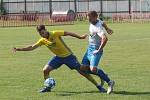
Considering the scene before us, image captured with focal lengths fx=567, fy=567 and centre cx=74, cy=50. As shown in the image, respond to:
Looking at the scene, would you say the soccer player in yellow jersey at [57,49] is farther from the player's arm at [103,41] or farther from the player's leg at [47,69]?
the player's arm at [103,41]

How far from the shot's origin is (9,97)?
41.6ft

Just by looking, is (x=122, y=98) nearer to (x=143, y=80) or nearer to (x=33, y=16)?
(x=143, y=80)

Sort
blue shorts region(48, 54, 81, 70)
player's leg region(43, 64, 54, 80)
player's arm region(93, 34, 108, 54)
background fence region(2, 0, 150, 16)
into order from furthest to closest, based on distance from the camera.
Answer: background fence region(2, 0, 150, 16) → player's leg region(43, 64, 54, 80) → blue shorts region(48, 54, 81, 70) → player's arm region(93, 34, 108, 54)

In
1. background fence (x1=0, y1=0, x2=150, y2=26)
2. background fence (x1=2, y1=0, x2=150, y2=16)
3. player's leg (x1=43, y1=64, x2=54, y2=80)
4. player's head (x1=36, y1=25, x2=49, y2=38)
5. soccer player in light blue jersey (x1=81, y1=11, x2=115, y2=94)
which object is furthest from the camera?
background fence (x1=2, y1=0, x2=150, y2=16)

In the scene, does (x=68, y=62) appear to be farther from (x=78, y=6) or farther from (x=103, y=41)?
(x=78, y=6)

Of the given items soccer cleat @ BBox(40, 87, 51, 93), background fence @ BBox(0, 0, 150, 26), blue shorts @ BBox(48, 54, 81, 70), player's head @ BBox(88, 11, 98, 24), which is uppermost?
background fence @ BBox(0, 0, 150, 26)

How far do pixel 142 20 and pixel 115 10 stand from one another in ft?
37.5

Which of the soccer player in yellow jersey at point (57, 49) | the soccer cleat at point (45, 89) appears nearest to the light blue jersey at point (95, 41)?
the soccer player in yellow jersey at point (57, 49)

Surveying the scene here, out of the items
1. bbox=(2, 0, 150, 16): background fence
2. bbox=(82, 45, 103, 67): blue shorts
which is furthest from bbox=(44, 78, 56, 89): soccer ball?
bbox=(2, 0, 150, 16): background fence

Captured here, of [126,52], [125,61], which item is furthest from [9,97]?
[126,52]

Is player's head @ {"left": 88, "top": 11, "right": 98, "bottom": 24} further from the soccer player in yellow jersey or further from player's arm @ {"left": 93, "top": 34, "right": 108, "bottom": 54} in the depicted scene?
the soccer player in yellow jersey

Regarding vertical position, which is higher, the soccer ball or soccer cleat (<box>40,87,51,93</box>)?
the soccer ball

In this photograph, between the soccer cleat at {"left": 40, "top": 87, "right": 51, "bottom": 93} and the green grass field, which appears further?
the soccer cleat at {"left": 40, "top": 87, "right": 51, "bottom": 93}

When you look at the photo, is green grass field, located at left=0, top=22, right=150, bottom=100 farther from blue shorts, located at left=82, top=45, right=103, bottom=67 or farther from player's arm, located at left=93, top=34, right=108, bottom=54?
player's arm, located at left=93, top=34, right=108, bottom=54
